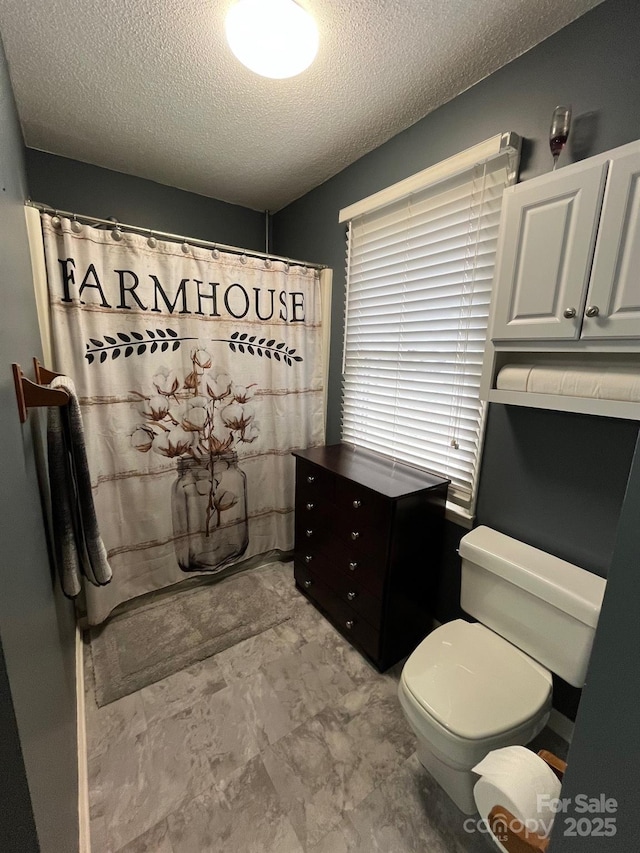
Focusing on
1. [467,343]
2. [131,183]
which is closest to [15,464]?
[467,343]

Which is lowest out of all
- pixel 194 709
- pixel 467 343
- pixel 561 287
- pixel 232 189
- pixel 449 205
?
pixel 194 709

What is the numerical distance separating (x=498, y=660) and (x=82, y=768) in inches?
60.7

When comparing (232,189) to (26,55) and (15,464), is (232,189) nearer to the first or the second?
(26,55)

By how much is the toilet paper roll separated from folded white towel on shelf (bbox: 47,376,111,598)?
123cm

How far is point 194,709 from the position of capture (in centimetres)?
151

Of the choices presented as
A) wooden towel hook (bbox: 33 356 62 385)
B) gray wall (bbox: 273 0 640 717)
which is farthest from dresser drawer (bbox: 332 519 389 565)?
wooden towel hook (bbox: 33 356 62 385)

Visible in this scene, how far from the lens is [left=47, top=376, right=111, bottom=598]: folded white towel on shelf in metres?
1.08

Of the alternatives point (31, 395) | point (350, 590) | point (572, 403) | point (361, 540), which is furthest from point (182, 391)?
point (572, 403)

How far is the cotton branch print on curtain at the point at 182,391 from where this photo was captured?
1.73m

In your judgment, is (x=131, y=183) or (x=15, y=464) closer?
(x=15, y=464)

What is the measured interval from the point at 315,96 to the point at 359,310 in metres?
1.00

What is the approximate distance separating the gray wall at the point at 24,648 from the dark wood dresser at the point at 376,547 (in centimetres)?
117

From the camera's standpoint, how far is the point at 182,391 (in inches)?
79.5

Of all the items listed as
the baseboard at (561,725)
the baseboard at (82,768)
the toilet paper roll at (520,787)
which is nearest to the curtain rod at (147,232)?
the baseboard at (82,768)
